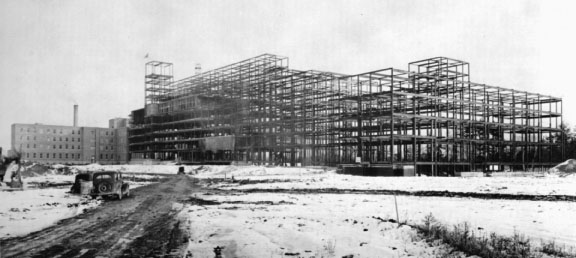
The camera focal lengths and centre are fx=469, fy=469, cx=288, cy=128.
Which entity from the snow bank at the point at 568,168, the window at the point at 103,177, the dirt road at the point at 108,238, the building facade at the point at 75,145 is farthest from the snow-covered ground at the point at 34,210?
the building facade at the point at 75,145

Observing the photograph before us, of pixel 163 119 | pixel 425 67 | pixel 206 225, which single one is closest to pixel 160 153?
pixel 163 119


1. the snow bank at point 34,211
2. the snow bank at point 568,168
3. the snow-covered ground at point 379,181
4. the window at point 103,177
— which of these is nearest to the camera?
the snow bank at point 34,211

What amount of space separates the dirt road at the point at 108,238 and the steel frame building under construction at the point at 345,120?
3176 cm

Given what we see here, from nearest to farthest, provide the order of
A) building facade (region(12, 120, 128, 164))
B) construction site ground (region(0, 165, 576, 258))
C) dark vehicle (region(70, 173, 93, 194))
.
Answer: construction site ground (region(0, 165, 576, 258)) → dark vehicle (region(70, 173, 93, 194)) → building facade (region(12, 120, 128, 164))

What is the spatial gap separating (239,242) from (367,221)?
4.57 m

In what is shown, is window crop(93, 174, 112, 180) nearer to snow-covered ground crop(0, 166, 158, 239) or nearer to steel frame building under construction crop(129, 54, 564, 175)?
snow-covered ground crop(0, 166, 158, 239)

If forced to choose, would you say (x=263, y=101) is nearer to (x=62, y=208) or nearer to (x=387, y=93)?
(x=387, y=93)

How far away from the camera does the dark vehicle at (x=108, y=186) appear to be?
80.6 ft

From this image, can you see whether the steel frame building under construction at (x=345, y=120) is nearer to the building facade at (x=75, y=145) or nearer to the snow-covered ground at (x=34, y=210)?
the building facade at (x=75, y=145)

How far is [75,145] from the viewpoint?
4444 inches

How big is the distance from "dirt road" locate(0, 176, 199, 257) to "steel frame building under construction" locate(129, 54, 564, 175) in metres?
31.8

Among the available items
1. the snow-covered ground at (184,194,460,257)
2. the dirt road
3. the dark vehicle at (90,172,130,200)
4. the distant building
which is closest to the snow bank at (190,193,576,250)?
the snow-covered ground at (184,194,460,257)

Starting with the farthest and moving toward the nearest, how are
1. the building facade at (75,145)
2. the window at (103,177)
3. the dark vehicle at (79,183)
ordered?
1. the building facade at (75,145)
2. the dark vehicle at (79,183)
3. the window at (103,177)

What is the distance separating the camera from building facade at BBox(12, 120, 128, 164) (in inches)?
3839
